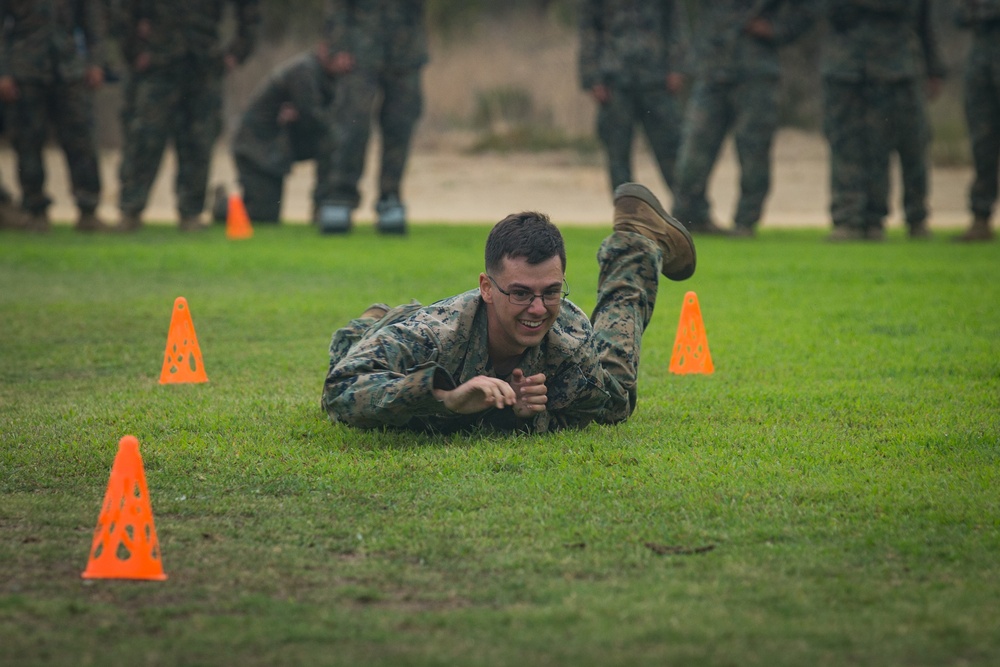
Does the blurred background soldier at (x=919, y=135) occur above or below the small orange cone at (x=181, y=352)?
above

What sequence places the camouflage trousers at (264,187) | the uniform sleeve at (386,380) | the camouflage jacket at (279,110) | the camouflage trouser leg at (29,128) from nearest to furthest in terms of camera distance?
1. the uniform sleeve at (386,380)
2. the camouflage trouser leg at (29,128)
3. the camouflage jacket at (279,110)
4. the camouflage trousers at (264,187)

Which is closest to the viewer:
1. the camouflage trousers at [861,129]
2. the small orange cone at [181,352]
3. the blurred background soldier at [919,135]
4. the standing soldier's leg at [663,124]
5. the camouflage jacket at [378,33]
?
the small orange cone at [181,352]

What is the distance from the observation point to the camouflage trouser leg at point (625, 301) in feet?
19.0

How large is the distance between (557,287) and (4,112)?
12350 millimetres

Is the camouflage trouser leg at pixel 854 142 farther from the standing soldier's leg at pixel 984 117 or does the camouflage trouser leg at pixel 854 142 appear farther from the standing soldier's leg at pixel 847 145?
the standing soldier's leg at pixel 984 117

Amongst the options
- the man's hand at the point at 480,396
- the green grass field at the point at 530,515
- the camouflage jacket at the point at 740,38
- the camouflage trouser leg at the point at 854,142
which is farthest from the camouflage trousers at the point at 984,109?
the man's hand at the point at 480,396

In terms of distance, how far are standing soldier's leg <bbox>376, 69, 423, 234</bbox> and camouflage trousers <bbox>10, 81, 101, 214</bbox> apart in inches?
131

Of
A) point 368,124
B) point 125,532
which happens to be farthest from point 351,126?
point 125,532

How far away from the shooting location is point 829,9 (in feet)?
47.0

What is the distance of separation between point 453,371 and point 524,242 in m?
0.61

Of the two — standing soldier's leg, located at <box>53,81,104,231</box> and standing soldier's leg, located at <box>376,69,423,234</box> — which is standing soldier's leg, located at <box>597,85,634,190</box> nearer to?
standing soldier's leg, located at <box>376,69,423,234</box>

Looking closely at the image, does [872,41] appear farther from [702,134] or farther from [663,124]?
[663,124]

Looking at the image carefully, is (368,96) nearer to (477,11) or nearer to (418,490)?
(418,490)

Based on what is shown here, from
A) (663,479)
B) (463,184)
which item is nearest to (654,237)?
(663,479)
